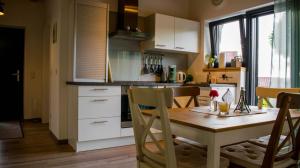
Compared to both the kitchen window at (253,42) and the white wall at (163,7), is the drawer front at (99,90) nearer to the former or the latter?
the white wall at (163,7)

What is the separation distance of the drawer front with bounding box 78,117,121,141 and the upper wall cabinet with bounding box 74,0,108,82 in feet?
1.92

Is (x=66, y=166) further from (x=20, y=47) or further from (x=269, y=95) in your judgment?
(x=20, y=47)

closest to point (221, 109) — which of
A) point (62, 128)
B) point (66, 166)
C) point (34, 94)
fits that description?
point (66, 166)

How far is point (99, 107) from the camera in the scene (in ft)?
10.4

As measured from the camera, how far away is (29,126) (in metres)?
4.58

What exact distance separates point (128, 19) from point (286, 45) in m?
2.20

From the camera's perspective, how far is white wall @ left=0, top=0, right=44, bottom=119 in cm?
497

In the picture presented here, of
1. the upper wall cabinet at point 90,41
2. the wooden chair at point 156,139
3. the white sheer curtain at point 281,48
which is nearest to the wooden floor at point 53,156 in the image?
the upper wall cabinet at point 90,41

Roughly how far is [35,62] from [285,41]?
4.64m

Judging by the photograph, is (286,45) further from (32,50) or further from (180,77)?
(32,50)

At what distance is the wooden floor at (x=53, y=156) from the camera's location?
2.61m

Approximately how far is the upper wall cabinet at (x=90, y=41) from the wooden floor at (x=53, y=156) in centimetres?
97

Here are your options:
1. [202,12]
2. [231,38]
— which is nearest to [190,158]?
[231,38]

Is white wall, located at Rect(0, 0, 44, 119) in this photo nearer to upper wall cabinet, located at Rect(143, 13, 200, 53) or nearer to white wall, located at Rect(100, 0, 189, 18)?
white wall, located at Rect(100, 0, 189, 18)
